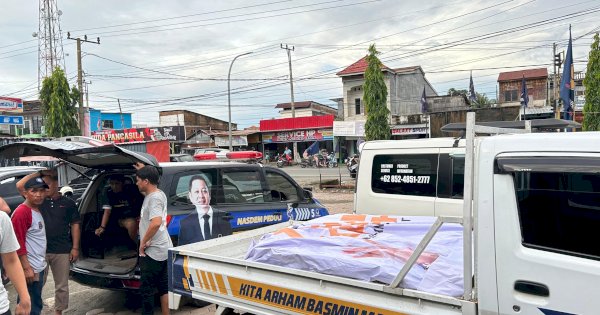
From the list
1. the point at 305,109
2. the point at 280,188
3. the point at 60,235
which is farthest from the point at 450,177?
the point at 305,109

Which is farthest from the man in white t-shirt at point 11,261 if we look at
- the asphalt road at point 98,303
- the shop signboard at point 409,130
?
the shop signboard at point 409,130

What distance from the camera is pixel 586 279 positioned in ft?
6.19

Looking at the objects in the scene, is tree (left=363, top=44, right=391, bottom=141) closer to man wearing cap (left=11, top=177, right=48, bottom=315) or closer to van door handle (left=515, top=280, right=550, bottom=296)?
man wearing cap (left=11, top=177, right=48, bottom=315)

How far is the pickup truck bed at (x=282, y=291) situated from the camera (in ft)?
7.15

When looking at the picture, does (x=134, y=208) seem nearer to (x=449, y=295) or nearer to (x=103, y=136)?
(x=449, y=295)

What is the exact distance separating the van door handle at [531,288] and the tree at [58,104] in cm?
2669

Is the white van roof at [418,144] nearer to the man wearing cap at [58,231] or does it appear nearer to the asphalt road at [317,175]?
the man wearing cap at [58,231]

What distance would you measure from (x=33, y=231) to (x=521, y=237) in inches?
169

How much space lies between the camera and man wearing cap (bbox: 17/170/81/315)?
4.53m

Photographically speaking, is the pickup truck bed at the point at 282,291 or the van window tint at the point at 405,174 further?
the van window tint at the point at 405,174

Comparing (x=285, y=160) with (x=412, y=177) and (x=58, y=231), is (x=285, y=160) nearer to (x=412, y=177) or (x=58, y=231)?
(x=412, y=177)

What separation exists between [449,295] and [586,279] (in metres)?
0.64

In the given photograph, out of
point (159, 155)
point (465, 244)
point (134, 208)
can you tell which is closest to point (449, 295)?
point (465, 244)

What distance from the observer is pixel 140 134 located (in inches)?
1603
